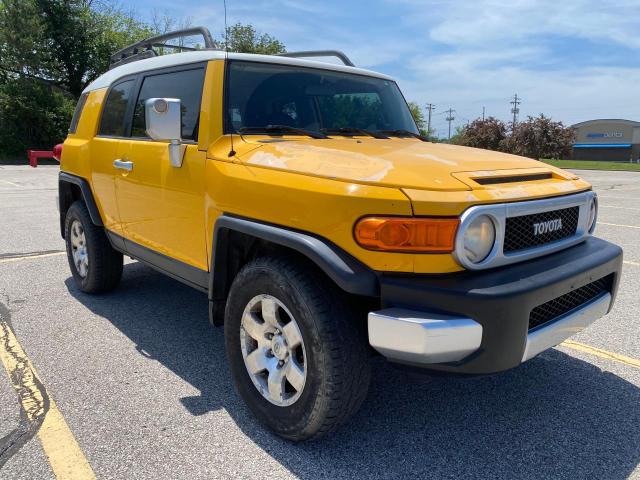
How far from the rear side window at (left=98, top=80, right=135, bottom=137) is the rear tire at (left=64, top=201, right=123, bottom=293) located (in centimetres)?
82

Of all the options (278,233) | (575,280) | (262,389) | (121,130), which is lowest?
(262,389)

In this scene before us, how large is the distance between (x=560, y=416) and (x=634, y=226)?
24.6 ft

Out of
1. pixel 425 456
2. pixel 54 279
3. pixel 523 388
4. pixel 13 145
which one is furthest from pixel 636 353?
pixel 13 145

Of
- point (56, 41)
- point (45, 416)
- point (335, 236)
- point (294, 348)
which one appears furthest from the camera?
point (56, 41)

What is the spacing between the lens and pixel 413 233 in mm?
2164

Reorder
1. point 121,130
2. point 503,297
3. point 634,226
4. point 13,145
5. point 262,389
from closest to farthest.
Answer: point 503,297 < point 262,389 < point 121,130 < point 634,226 < point 13,145

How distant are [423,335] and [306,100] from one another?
196cm

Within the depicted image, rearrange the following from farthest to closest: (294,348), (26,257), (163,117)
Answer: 1. (26,257)
2. (163,117)
3. (294,348)

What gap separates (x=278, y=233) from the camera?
8.02 feet

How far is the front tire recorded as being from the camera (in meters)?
2.29

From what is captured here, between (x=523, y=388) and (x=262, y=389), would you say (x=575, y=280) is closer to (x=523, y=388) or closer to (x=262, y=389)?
(x=523, y=388)

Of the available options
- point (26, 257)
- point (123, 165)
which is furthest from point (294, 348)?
point (26, 257)

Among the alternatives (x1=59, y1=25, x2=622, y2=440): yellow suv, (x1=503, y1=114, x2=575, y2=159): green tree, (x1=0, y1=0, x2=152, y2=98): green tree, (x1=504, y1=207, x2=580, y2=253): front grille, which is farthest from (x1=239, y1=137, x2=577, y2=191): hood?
(x1=503, y1=114, x2=575, y2=159): green tree

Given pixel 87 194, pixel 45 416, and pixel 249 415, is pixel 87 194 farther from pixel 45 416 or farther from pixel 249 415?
pixel 249 415
